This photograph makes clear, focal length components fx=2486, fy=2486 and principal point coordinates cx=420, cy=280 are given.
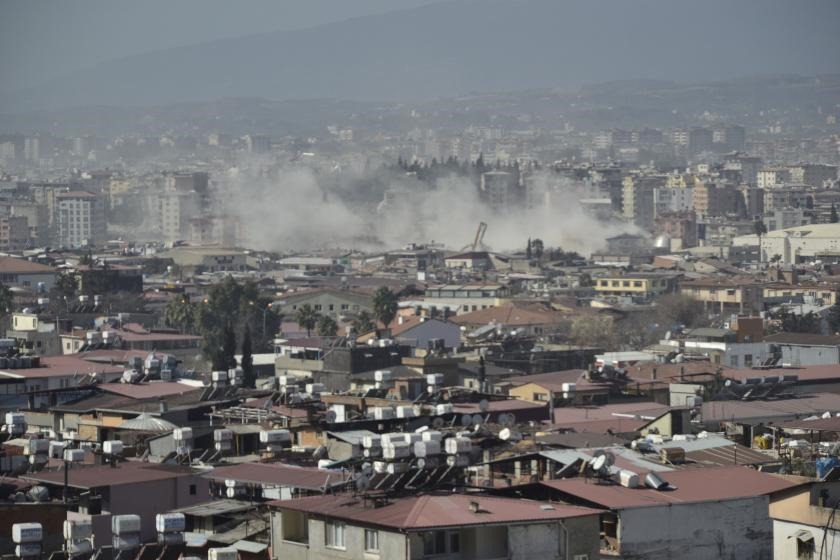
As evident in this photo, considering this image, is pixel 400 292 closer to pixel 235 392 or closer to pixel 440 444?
pixel 235 392

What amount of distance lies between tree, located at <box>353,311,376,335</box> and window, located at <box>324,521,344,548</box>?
117 feet

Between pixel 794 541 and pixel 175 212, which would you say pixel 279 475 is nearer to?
pixel 794 541

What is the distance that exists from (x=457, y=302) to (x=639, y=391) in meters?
37.5

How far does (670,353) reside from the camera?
41.0 m

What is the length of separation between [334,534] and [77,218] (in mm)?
130228

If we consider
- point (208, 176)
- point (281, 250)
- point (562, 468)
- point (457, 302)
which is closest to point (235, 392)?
point (562, 468)

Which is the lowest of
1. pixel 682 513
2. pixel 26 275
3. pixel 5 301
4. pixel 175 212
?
pixel 682 513

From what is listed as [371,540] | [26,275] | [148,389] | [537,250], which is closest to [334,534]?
[371,540]

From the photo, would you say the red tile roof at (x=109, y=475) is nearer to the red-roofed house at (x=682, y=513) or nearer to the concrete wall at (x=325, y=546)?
the concrete wall at (x=325, y=546)

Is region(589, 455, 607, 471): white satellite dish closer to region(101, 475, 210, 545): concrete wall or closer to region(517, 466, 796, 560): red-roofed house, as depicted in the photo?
region(517, 466, 796, 560): red-roofed house

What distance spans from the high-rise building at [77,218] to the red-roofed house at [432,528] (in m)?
126

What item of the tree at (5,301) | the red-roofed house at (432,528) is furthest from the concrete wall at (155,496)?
the tree at (5,301)

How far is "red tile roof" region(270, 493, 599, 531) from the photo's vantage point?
13227mm

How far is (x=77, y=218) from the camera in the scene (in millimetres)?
142375
